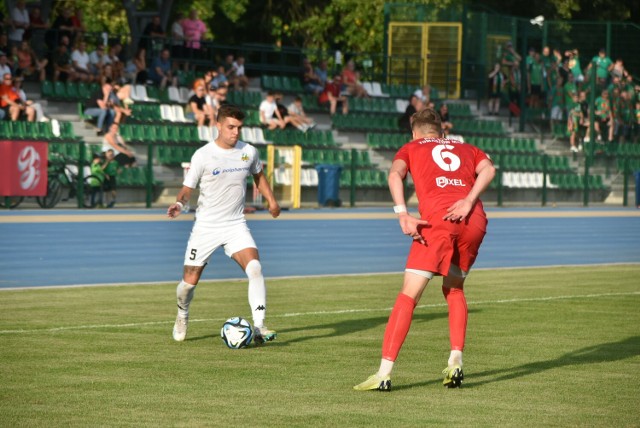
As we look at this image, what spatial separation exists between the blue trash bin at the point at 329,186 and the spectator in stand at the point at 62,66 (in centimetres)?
712

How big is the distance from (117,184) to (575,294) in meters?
18.1

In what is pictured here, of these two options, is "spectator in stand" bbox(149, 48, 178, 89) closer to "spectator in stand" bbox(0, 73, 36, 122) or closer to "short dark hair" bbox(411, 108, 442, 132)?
"spectator in stand" bbox(0, 73, 36, 122)

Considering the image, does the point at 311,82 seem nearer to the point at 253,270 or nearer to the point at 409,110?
the point at 409,110

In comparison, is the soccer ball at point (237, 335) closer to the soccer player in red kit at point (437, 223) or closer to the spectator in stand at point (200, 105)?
the soccer player in red kit at point (437, 223)

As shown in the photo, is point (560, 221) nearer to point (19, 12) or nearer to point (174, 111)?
point (174, 111)

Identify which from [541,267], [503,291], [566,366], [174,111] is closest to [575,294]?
[503,291]

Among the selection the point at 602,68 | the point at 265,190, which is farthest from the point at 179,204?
the point at 602,68

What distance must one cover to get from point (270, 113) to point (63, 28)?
618 centimetres

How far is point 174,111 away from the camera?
36375 millimetres

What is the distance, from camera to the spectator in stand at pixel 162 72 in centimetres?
3759

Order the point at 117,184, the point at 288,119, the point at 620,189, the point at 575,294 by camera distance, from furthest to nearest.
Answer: the point at 620,189 → the point at 288,119 → the point at 117,184 → the point at 575,294

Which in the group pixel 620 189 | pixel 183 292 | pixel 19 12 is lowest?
pixel 620 189

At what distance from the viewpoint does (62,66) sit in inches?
1404

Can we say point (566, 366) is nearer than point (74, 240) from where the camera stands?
Yes
